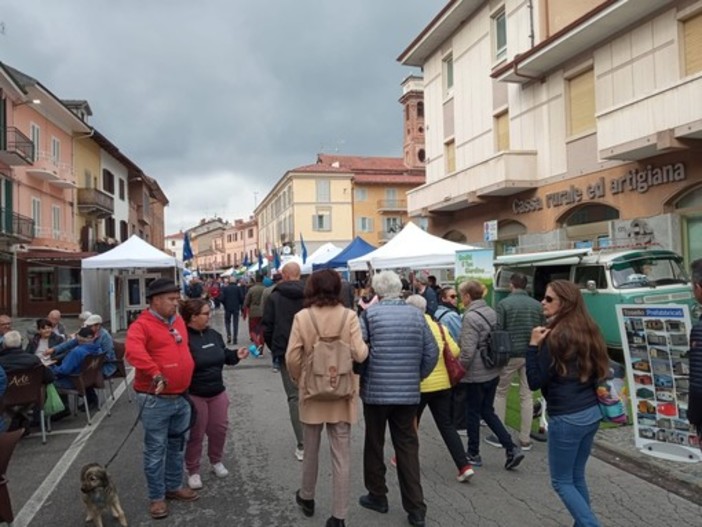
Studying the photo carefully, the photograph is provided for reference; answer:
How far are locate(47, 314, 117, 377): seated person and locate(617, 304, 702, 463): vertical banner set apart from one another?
21.1 feet

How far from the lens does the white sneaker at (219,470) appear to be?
5.15 m

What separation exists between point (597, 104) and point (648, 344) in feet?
38.2

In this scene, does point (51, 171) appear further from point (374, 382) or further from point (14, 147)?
point (374, 382)

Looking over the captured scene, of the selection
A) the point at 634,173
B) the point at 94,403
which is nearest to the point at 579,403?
the point at 94,403

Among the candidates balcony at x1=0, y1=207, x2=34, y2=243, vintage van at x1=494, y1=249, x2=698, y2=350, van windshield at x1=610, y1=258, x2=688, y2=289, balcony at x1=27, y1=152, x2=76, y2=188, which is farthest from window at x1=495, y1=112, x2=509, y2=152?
balcony at x1=27, y1=152, x2=76, y2=188

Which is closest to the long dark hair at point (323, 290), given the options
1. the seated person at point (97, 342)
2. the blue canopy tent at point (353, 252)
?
the seated person at point (97, 342)

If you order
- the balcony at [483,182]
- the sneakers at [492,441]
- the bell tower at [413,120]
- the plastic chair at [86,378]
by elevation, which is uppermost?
the bell tower at [413,120]

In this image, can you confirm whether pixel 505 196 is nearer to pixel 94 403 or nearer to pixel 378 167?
pixel 94 403

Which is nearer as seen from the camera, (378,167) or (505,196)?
(505,196)

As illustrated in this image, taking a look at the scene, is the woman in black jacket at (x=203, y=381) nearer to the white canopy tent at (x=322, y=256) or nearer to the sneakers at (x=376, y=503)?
the sneakers at (x=376, y=503)

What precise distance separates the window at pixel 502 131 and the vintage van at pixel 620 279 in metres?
9.80

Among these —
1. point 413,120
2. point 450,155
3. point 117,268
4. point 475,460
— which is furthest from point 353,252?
point 413,120

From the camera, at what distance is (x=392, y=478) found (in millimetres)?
5086

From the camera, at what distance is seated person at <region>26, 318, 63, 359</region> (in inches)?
319
